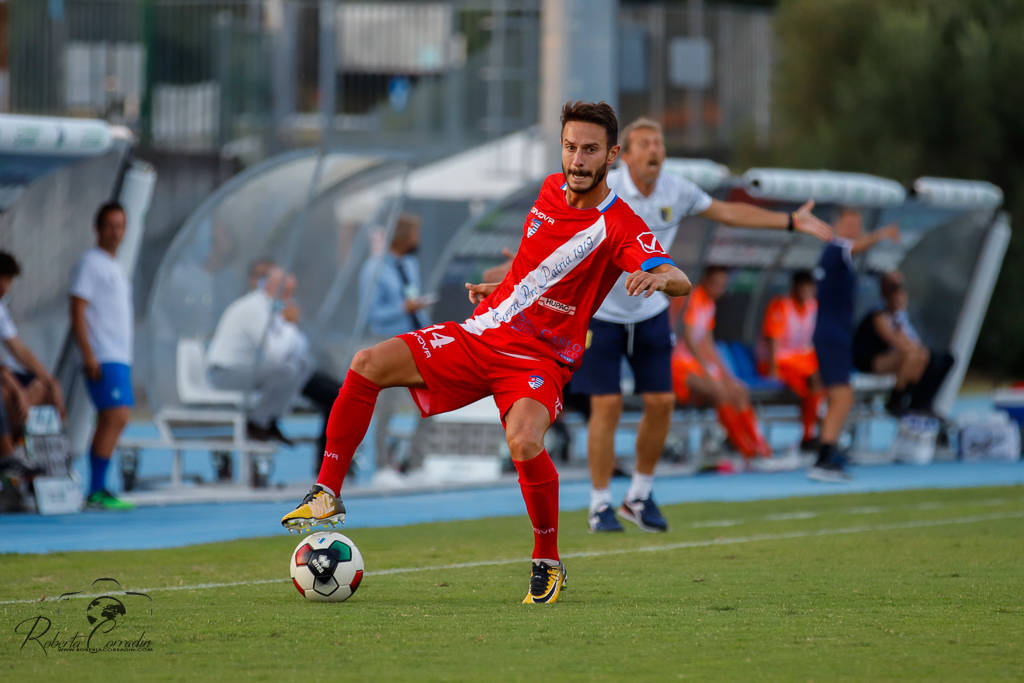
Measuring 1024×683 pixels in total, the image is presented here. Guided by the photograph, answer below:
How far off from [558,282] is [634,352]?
3059 mm

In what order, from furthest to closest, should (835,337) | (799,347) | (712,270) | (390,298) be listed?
1. (799,347)
2. (712,270)
3. (835,337)
4. (390,298)

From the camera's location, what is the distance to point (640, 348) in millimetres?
10180

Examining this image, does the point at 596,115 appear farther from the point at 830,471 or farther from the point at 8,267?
the point at 830,471

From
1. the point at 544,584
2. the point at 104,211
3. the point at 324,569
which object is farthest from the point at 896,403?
the point at 324,569

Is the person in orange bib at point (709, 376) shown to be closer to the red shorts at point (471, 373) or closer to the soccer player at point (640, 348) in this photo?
the soccer player at point (640, 348)

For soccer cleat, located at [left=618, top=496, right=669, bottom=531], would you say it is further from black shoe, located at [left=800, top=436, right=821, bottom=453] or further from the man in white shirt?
black shoe, located at [left=800, top=436, right=821, bottom=453]

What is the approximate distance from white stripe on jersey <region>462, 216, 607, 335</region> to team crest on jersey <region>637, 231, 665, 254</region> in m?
0.19

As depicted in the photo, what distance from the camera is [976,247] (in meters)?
19.4

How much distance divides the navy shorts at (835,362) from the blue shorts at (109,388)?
638 centimetres

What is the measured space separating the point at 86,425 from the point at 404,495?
2616 mm

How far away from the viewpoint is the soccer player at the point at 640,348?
32.9 feet

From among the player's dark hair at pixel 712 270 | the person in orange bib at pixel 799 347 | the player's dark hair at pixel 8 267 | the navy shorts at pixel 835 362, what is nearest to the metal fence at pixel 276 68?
the person in orange bib at pixel 799 347

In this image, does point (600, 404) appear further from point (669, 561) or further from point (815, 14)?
point (815, 14)

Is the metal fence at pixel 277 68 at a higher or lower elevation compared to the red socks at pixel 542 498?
higher
